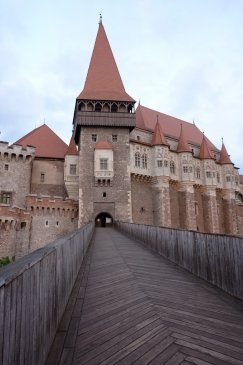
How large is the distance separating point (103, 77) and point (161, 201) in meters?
14.4

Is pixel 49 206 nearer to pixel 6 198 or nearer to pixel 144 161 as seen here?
pixel 6 198

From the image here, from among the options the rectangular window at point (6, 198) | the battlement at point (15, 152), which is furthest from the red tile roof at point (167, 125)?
the rectangular window at point (6, 198)

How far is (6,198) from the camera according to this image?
963 inches

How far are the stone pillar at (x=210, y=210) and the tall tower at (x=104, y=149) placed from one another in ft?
37.2

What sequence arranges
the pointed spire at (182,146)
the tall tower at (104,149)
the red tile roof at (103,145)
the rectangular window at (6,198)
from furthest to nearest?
1. the pointed spire at (182,146)
2. the red tile roof at (103,145)
3. the tall tower at (104,149)
4. the rectangular window at (6,198)

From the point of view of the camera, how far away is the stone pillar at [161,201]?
27.2 meters

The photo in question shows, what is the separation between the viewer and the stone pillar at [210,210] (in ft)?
105

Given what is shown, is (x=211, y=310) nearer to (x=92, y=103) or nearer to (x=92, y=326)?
(x=92, y=326)

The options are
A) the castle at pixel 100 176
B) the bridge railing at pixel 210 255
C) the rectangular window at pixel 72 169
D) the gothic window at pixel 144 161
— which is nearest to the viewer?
the bridge railing at pixel 210 255

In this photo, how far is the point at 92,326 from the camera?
3168mm

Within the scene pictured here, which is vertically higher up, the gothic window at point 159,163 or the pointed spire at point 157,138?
the pointed spire at point 157,138

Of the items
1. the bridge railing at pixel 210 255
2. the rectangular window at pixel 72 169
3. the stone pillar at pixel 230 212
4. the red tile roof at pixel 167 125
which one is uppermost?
the red tile roof at pixel 167 125

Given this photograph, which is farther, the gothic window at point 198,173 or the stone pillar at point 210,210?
the gothic window at point 198,173

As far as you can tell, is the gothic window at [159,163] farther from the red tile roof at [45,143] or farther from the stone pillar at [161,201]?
the red tile roof at [45,143]
